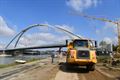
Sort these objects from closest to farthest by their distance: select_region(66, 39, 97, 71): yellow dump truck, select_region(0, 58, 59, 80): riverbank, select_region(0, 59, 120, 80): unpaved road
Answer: select_region(0, 59, 120, 80): unpaved road → select_region(0, 58, 59, 80): riverbank → select_region(66, 39, 97, 71): yellow dump truck

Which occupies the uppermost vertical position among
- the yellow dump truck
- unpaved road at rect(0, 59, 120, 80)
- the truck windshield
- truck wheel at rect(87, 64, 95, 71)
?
the truck windshield

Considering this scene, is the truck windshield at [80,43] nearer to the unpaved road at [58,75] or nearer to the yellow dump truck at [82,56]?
the yellow dump truck at [82,56]

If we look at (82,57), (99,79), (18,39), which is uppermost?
(18,39)

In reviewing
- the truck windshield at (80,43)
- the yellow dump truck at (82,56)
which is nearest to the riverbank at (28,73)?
the yellow dump truck at (82,56)

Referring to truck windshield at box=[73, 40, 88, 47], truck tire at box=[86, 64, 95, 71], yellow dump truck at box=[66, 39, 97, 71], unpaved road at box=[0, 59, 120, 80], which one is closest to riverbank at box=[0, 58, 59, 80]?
unpaved road at box=[0, 59, 120, 80]

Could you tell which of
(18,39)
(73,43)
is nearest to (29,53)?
(18,39)

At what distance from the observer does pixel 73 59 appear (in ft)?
84.2

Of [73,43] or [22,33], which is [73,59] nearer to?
[73,43]

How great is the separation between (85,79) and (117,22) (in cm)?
5982

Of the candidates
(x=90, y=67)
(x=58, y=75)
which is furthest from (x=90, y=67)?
(x=58, y=75)

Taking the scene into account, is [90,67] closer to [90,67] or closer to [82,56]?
[90,67]

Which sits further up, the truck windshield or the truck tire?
the truck windshield

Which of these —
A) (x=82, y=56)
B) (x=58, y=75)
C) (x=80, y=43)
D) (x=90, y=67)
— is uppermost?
(x=80, y=43)

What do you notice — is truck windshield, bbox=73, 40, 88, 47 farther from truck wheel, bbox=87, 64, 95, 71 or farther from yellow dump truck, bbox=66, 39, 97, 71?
truck wheel, bbox=87, 64, 95, 71
